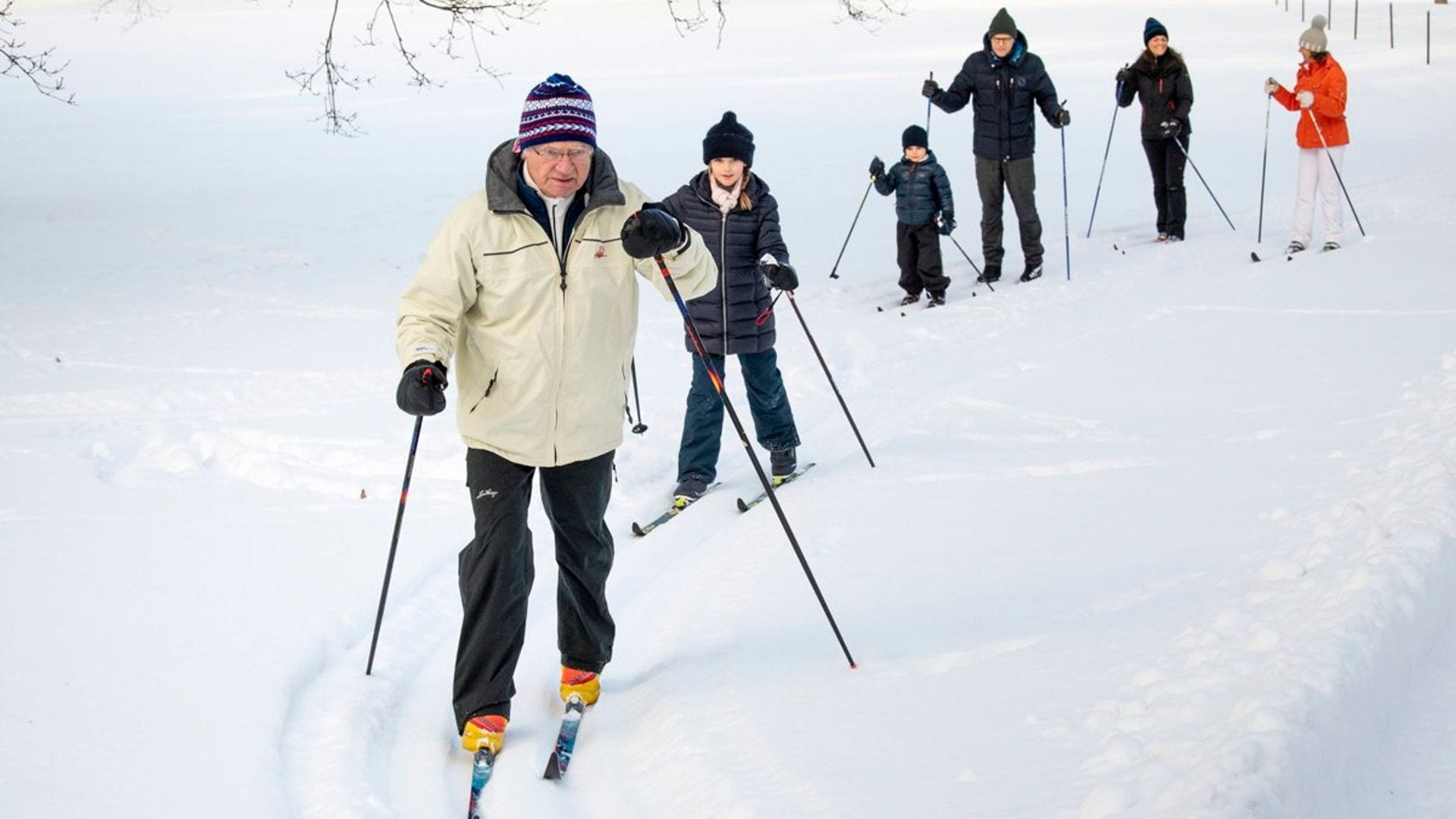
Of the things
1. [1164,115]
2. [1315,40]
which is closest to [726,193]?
[1315,40]

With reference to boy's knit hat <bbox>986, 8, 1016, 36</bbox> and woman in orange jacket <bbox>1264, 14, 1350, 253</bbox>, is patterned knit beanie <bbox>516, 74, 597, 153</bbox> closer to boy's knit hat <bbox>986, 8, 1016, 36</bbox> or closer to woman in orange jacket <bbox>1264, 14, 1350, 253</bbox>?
boy's knit hat <bbox>986, 8, 1016, 36</bbox>

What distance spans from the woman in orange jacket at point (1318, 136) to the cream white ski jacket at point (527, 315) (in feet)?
24.3

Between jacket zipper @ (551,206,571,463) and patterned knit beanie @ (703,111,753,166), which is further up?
patterned knit beanie @ (703,111,753,166)

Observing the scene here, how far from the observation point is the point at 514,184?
3838 mm

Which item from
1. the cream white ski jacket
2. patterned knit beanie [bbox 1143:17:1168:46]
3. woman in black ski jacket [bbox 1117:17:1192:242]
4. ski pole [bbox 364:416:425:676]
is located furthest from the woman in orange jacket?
ski pole [bbox 364:416:425:676]

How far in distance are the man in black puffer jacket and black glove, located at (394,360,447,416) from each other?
735 cm

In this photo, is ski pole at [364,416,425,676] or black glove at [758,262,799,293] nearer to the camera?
ski pole at [364,416,425,676]

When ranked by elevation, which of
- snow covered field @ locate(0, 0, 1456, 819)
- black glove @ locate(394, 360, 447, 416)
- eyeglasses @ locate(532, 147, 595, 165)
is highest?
eyeglasses @ locate(532, 147, 595, 165)

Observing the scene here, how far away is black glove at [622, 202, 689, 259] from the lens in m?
3.85

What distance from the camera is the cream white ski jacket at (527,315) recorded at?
3791mm

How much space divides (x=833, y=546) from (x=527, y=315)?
1.84 meters

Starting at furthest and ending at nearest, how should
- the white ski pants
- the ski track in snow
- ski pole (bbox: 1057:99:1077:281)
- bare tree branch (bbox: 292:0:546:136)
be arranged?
ski pole (bbox: 1057:99:1077:281), the white ski pants, bare tree branch (bbox: 292:0:546:136), the ski track in snow

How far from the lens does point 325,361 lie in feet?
28.8

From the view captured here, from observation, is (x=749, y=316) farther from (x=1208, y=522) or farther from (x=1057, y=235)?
(x=1057, y=235)
